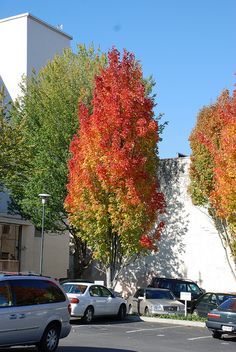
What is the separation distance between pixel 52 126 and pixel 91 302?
11.3 metres

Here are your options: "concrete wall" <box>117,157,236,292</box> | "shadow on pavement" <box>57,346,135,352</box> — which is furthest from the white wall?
"shadow on pavement" <box>57,346,135,352</box>

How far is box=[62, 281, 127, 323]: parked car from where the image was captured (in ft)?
67.8

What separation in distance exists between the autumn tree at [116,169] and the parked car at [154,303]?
1.45 metres

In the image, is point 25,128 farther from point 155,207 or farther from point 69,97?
point 155,207

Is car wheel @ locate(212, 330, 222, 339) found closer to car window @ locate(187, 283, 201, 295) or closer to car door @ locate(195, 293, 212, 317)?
car door @ locate(195, 293, 212, 317)

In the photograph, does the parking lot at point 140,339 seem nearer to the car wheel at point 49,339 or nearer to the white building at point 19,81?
the car wheel at point 49,339

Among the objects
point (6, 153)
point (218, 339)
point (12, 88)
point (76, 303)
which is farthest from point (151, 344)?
point (12, 88)

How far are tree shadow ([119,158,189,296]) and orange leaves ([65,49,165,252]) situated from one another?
7418mm

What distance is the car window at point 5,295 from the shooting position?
11.6m

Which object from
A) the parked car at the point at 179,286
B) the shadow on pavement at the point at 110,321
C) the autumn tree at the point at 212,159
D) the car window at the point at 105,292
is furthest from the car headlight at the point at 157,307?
the parked car at the point at 179,286

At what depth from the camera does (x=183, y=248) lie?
32.1 metres

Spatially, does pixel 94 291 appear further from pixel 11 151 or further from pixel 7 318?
pixel 7 318

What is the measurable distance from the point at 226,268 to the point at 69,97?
40.3 feet

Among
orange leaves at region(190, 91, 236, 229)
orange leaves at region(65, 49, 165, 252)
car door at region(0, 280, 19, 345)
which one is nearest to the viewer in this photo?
car door at region(0, 280, 19, 345)
